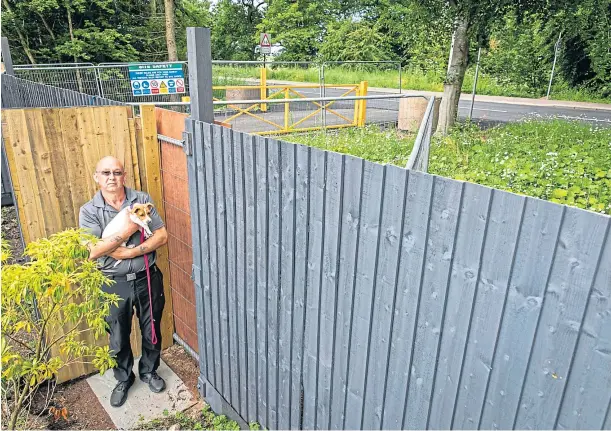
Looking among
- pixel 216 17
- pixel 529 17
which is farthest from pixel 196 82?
pixel 216 17

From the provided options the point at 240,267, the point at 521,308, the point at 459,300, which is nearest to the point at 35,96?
the point at 240,267

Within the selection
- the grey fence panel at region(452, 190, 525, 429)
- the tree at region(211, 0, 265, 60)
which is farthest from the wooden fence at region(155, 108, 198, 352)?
the tree at region(211, 0, 265, 60)

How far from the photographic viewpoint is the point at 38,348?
2336 millimetres

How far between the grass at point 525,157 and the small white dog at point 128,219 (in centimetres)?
398

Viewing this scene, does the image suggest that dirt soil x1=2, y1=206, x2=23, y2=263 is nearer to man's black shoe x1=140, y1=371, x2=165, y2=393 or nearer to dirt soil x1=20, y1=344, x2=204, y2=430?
dirt soil x1=20, y1=344, x2=204, y2=430

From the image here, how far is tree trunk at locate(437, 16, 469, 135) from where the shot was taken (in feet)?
32.7

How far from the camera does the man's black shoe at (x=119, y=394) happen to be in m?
3.58

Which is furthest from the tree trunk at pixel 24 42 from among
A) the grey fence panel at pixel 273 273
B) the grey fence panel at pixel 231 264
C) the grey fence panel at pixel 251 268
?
the grey fence panel at pixel 273 273

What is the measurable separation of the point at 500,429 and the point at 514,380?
23 centimetres

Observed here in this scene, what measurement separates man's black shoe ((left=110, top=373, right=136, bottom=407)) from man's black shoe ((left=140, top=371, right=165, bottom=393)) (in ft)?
0.46

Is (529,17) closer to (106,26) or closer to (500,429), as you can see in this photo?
(500,429)

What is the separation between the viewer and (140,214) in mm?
3215

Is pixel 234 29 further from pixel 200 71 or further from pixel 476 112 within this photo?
pixel 200 71

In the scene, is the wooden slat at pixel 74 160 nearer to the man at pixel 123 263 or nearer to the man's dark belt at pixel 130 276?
the man at pixel 123 263
